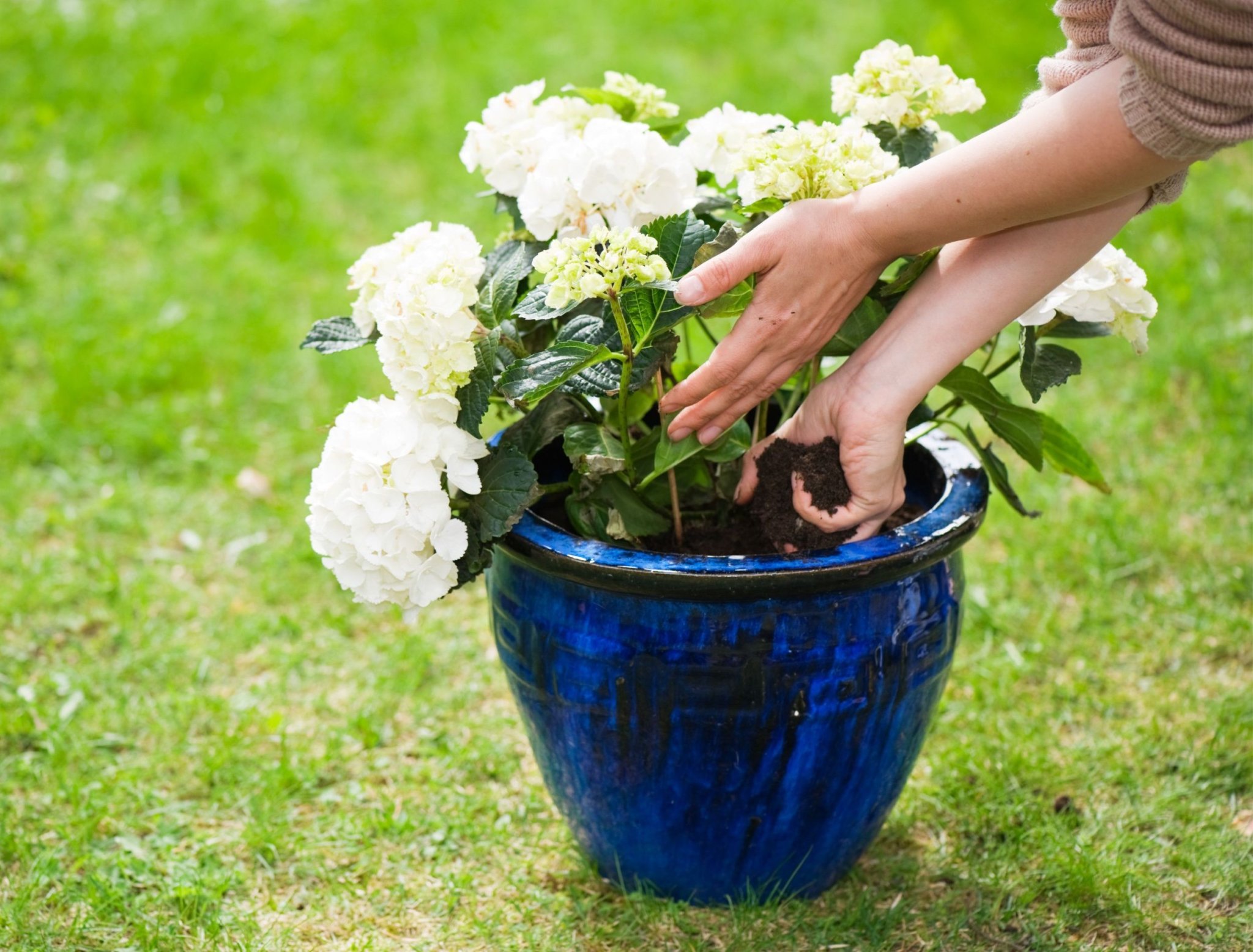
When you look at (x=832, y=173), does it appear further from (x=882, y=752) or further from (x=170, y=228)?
(x=170, y=228)

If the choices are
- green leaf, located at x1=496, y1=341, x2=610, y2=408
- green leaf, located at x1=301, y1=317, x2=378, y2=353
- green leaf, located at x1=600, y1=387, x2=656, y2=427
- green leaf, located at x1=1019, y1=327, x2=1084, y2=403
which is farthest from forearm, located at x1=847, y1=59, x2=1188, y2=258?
green leaf, located at x1=301, y1=317, x2=378, y2=353

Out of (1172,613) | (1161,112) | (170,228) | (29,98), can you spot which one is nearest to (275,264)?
Result: (170,228)

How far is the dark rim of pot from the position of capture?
1569mm

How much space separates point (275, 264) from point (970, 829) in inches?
120

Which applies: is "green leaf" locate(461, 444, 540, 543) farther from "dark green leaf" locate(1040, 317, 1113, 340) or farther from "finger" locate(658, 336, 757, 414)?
"dark green leaf" locate(1040, 317, 1113, 340)

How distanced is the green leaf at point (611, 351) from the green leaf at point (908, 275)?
32cm

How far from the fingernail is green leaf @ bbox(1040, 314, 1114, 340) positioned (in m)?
0.56

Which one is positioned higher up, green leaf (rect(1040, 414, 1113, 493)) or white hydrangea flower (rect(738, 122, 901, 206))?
white hydrangea flower (rect(738, 122, 901, 206))

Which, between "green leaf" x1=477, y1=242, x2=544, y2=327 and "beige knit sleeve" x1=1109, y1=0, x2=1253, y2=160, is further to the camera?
"green leaf" x1=477, y1=242, x2=544, y2=327

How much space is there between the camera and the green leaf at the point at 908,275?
1695 mm

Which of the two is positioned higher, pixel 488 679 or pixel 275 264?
pixel 275 264

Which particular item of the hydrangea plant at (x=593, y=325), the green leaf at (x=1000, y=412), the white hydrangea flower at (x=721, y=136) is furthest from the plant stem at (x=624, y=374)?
the green leaf at (x=1000, y=412)

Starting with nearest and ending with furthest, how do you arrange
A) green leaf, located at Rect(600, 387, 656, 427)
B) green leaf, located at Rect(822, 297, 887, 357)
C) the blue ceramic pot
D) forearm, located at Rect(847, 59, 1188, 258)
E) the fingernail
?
forearm, located at Rect(847, 59, 1188, 258)
the fingernail
the blue ceramic pot
green leaf, located at Rect(822, 297, 887, 357)
green leaf, located at Rect(600, 387, 656, 427)

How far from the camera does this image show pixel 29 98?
5.17 metres
